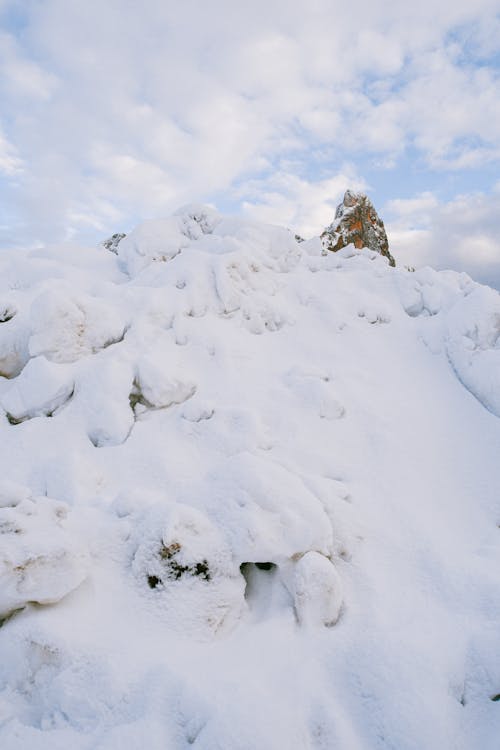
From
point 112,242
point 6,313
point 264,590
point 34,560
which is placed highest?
point 112,242

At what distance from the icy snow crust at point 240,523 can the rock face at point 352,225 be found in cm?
2424

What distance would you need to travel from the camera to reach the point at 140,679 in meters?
3.12

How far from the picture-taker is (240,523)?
4.30 meters

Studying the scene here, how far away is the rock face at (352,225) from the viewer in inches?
1287

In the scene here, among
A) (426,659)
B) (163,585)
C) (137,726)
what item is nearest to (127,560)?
(163,585)

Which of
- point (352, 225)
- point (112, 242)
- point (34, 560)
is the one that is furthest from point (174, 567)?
point (352, 225)

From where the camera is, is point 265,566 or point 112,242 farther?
point 112,242

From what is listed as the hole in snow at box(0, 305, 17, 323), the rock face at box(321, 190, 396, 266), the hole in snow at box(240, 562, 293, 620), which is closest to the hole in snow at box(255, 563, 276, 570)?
the hole in snow at box(240, 562, 293, 620)

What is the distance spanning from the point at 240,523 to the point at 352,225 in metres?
32.9

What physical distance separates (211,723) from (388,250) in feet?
125

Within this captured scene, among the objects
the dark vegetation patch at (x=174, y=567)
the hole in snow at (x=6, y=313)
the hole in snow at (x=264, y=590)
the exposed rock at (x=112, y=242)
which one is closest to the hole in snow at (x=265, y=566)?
the hole in snow at (x=264, y=590)

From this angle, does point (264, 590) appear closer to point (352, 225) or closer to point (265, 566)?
point (265, 566)

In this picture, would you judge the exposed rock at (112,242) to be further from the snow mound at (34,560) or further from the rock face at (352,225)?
the snow mound at (34,560)

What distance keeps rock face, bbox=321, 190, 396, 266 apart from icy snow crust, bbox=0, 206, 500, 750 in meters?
24.2
